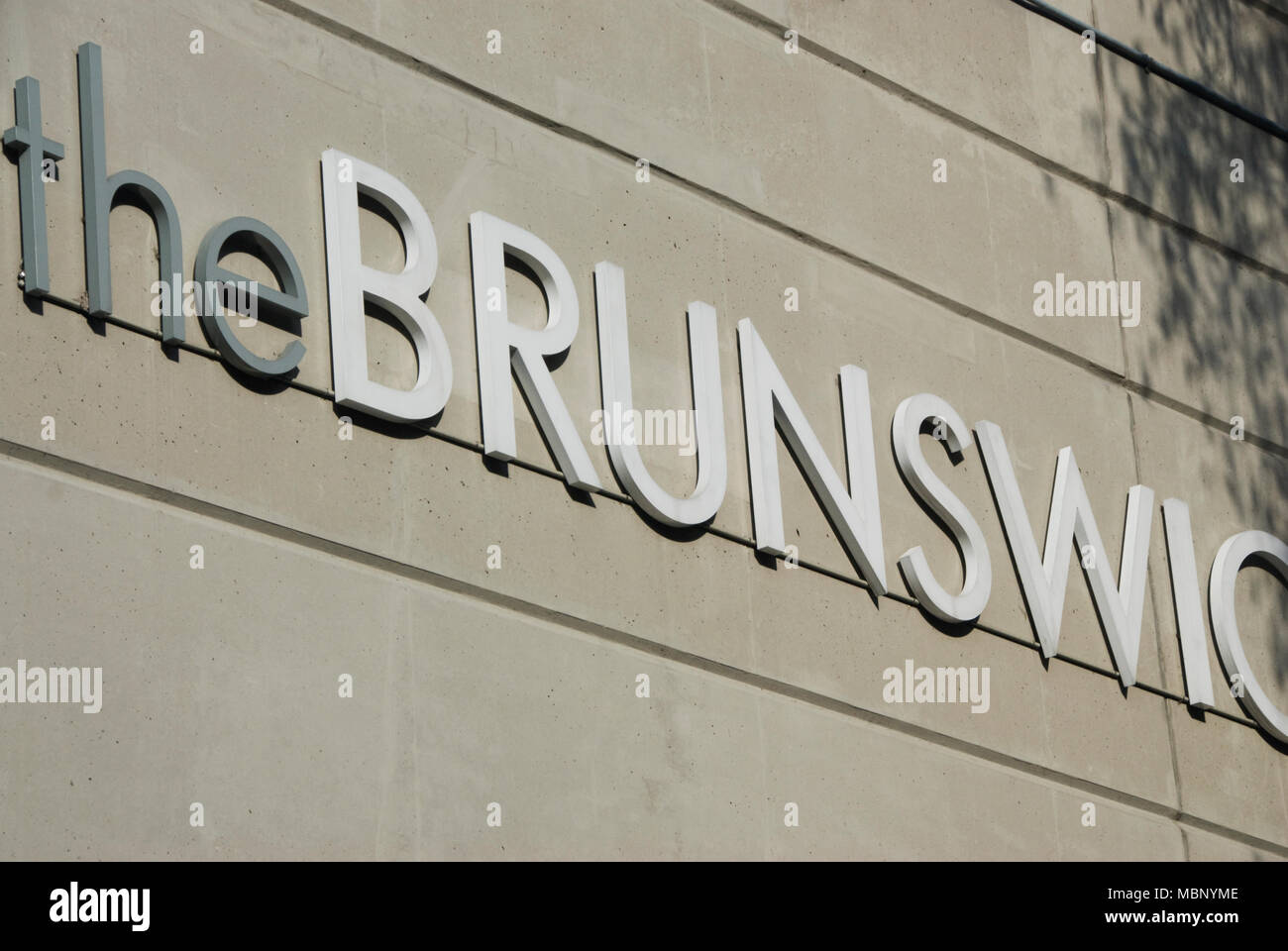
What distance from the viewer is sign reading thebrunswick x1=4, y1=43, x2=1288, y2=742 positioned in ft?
16.1

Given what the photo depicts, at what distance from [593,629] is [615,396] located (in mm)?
789

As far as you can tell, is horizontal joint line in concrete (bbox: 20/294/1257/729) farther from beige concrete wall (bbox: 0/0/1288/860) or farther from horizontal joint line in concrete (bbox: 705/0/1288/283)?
horizontal joint line in concrete (bbox: 705/0/1288/283)

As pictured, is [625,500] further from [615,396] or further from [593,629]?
[593,629]

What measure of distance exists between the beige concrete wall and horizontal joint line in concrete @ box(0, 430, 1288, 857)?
1 cm

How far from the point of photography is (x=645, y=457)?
5.95 metres

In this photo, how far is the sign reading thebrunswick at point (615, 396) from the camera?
491cm

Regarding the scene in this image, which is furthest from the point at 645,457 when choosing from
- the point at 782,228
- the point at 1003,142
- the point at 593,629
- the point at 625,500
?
the point at 1003,142

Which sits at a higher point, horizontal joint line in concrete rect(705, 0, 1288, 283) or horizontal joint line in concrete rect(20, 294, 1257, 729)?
horizontal joint line in concrete rect(705, 0, 1288, 283)

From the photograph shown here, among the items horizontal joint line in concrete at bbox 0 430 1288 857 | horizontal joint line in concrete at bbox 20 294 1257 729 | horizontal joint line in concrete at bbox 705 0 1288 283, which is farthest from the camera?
horizontal joint line in concrete at bbox 705 0 1288 283

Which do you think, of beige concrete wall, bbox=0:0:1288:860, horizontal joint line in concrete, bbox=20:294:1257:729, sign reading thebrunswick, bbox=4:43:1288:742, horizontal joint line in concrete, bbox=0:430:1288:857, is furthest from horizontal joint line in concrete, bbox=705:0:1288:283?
horizontal joint line in concrete, bbox=0:430:1288:857

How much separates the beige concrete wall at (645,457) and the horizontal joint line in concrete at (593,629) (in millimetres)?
12

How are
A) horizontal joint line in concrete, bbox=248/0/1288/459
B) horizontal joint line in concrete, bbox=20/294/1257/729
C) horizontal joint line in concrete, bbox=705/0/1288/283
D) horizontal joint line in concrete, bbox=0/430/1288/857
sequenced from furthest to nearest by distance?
horizontal joint line in concrete, bbox=705/0/1288/283 → horizontal joint line in concrete, bbox=248/0/1288/459 → horizontal joint line in concrete, bbox=20/294/1257/729 → horizontal joint line in concrete, bbox=0/430/1288/857
